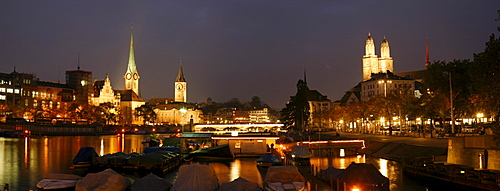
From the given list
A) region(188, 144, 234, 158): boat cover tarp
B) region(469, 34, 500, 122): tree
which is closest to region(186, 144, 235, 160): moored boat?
region(188, 144, 234, 158): boat cover tarp

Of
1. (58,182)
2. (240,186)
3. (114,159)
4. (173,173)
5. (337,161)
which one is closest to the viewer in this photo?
(240,186)

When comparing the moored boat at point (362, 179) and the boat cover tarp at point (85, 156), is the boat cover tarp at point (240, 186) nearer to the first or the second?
the moored boat at point (362, 179)

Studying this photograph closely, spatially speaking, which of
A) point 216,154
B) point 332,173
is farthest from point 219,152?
point 332,173

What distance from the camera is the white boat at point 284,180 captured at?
3197 cm

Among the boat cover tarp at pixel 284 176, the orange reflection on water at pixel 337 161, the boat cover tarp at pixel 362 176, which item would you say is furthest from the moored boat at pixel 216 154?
the boat cover tarp at pixel 362 176

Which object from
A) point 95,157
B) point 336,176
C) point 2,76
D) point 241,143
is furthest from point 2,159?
point 2,76

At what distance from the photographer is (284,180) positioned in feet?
108

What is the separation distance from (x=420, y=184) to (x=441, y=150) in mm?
13263

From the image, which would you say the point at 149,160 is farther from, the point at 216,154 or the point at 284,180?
the point at 284,180

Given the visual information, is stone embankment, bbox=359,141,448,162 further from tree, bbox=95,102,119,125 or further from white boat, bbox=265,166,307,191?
tree, bbox=95,102,119,125

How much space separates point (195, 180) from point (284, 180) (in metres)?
6.45

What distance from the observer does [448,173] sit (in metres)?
37.7

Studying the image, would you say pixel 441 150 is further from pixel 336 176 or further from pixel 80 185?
pixel 80 185

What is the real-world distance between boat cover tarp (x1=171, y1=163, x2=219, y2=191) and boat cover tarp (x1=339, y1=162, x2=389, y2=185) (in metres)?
9.52
